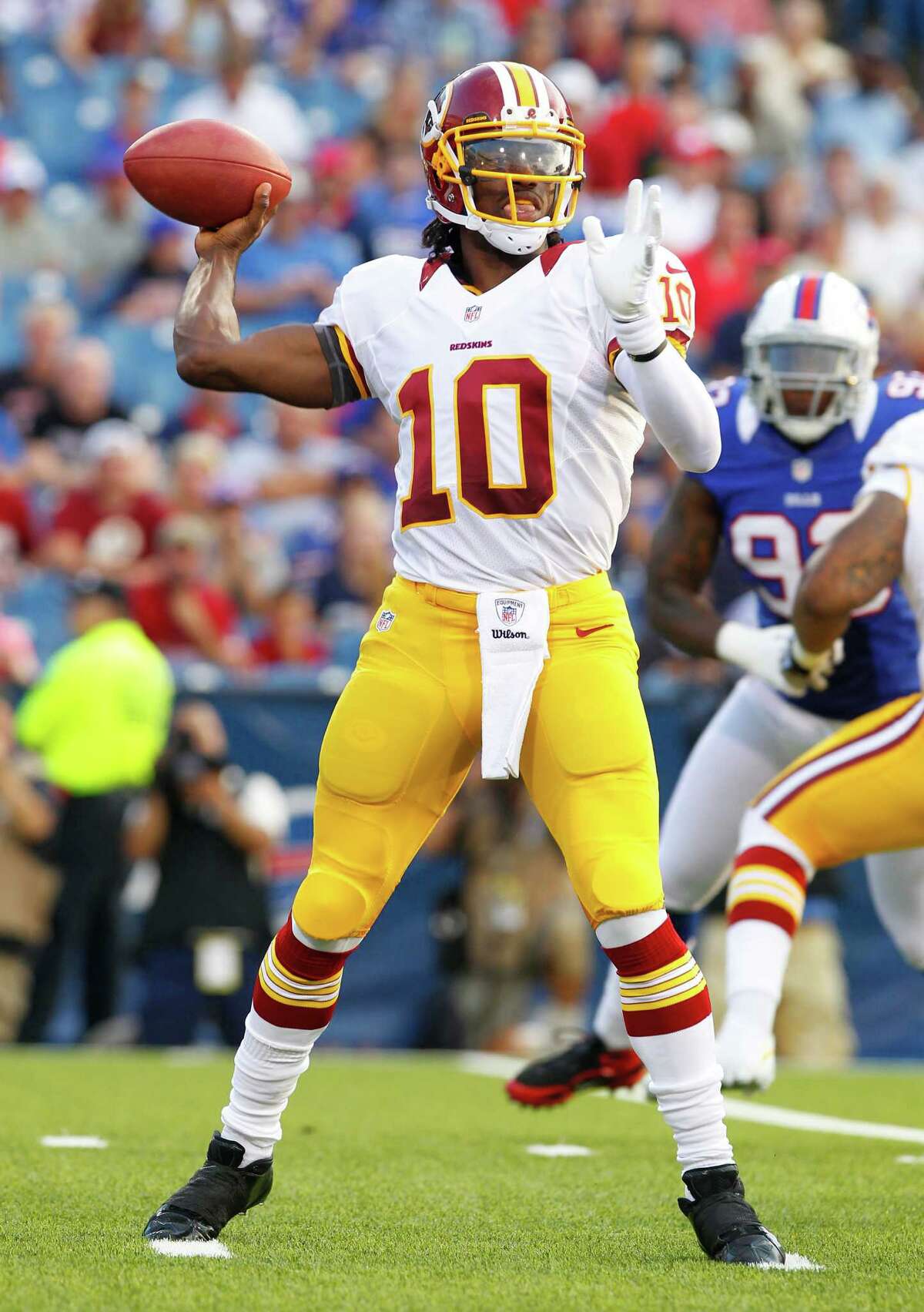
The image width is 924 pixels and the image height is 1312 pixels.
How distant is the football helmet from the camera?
3309 millimetres

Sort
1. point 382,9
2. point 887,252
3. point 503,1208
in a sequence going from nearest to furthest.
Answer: point 503,1208
point 887,252
point 382,9

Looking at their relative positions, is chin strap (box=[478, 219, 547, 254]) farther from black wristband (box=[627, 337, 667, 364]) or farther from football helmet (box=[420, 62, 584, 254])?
black wristband (box=[627, 337, 667, 364])

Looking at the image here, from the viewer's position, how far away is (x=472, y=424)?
3.21m

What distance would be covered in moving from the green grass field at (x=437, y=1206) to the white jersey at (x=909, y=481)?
1.26 metres

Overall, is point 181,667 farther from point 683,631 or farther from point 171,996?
point 683,631

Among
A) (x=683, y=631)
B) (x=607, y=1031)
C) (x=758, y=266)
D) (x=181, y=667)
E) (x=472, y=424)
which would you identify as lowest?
(x=607, y=1031)

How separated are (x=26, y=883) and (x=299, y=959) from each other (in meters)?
4.25

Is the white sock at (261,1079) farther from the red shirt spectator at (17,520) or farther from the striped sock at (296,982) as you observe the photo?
the red shirt spectator at (17,520)

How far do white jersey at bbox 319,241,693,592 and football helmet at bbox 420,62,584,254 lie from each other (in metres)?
0.07

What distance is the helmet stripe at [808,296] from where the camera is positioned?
15.6 ft

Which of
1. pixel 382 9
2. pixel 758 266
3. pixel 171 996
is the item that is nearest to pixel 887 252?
pixel 758 266

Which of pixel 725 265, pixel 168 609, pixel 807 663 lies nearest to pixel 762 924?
pixel 807 663

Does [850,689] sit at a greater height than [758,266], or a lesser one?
lesser

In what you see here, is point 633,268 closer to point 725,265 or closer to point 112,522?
point 112,522
